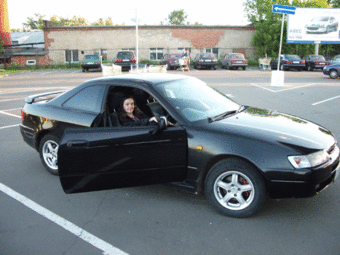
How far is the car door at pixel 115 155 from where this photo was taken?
3.59 meters

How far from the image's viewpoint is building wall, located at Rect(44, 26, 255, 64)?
4234 cm

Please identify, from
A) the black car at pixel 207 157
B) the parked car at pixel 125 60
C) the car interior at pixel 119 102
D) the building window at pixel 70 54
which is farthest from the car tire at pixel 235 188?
the building window at pixel 70 54

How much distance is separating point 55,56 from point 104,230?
142 ft

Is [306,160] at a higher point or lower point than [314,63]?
higher

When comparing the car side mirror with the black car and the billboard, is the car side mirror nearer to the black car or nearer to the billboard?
the black car

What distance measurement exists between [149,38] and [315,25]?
19.6 m

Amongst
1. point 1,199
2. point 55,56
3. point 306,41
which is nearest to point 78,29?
point 55,56

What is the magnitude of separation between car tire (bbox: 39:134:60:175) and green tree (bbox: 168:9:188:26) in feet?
361

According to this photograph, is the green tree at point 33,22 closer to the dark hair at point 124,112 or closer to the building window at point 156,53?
the building window at point 156,53

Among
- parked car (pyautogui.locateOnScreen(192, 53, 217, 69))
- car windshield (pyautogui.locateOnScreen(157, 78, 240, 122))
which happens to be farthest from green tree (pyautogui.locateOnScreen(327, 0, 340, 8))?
car windshield (pyautogui.locateOnScreen(157, 78, 240, 122))

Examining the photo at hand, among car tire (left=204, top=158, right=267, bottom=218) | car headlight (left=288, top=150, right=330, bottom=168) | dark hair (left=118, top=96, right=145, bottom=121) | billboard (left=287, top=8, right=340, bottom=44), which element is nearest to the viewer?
car headlight (left=288, top=150, right=330, bottom=168)

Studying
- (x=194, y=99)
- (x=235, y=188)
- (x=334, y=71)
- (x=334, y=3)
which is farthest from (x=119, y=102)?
(x=334, y=3)

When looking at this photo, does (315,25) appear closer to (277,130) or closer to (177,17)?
(277,130)

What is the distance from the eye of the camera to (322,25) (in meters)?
36.7
